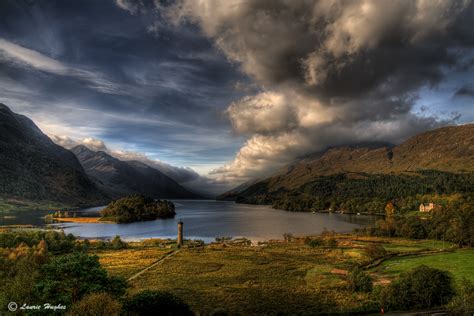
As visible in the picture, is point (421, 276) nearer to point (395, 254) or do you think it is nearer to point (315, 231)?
point (395, 254)

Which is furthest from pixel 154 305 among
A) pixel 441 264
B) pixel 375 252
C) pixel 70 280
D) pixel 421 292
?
pixel 375 252

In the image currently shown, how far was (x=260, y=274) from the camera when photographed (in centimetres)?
7831

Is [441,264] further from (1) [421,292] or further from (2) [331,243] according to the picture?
(1) [421,292]

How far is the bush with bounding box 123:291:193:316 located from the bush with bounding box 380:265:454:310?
31.7m

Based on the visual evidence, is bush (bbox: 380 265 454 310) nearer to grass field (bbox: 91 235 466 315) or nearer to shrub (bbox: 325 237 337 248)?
grass field (bbox: 91 235 466 315)

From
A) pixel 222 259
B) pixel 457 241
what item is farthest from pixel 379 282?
pixel 457 241

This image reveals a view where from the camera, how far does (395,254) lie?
104 meters

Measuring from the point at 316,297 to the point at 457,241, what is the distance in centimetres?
Answer: 9769

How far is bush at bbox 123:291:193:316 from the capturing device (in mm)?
34125

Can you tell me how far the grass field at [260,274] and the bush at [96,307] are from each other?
22.6 meters

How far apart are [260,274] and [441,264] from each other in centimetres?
4653

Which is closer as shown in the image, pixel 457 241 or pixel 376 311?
pixel 376 311

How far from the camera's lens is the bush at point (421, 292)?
49094 mm

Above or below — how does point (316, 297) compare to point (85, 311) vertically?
below
